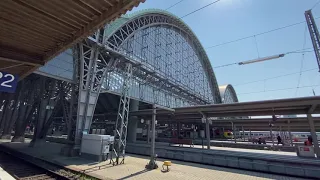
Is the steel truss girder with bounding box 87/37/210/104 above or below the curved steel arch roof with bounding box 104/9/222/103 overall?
below

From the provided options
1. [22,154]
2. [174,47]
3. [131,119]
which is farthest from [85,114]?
[174,47]

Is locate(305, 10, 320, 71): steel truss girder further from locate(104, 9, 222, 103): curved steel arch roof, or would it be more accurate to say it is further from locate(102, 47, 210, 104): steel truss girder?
locate(102, 47, 210, 104): steel truss girder

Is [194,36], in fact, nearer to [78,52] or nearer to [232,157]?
[78,52]

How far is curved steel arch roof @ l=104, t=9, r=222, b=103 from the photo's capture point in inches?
1137

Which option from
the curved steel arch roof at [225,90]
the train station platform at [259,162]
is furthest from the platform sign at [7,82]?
the curved steel arch roof at [225,90]

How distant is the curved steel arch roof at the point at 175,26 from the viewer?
28892 millimetres

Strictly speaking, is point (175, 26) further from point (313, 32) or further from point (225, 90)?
point (225, 90)

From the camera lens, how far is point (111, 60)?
27.4 m

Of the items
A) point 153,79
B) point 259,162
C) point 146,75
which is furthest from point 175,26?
point 259,162

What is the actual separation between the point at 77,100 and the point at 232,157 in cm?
2016

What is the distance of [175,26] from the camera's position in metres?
49.5

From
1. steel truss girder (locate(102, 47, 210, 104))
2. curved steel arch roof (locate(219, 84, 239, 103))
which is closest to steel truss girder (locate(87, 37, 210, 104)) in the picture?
steel truss girder (locate(102, 47, 210, 104))

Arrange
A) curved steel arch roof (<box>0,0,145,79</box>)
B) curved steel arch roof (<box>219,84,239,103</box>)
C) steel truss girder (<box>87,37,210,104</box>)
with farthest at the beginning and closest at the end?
curved steel arch roof (<box>219,84,239,103</box>) → steel truss girder (<box>87,37,210,104</box>) → curved steel arch roof (<box>0,0,145,79</box>)

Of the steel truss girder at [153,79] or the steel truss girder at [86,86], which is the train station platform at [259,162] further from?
the steel truss girder at [153,79]
